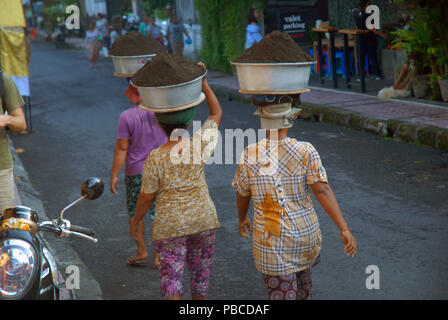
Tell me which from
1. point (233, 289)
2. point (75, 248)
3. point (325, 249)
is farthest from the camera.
A: point (75, 248)

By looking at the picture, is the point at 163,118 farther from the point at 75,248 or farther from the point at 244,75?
the point at 75,248

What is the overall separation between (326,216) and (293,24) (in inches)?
447

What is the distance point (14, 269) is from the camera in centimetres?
279

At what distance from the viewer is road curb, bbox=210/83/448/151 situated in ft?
29.3

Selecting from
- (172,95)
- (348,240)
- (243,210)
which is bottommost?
(348,240)

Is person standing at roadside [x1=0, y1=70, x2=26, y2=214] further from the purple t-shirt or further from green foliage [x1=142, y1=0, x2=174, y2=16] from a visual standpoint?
green foliage [x1=142, y1=0, x2=174, y2=16]

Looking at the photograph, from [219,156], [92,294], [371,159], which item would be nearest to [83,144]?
[219,156]

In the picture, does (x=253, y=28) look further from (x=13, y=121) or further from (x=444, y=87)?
(x=13, y=121)

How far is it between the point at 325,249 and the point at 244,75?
2.29 meters

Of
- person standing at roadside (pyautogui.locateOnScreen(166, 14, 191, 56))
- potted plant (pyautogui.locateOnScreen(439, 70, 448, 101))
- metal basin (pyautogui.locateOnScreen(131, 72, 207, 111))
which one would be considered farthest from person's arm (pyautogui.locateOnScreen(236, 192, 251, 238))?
person standing at roadside (pyautogui.locateOnScreen(166, 14, 191, 56))

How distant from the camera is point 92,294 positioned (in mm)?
4918

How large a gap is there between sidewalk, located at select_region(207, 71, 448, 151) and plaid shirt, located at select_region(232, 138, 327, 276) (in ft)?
18.6

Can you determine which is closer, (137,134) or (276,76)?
(276,76)

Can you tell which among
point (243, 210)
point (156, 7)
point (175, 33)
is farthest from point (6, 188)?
point (156, 7)
